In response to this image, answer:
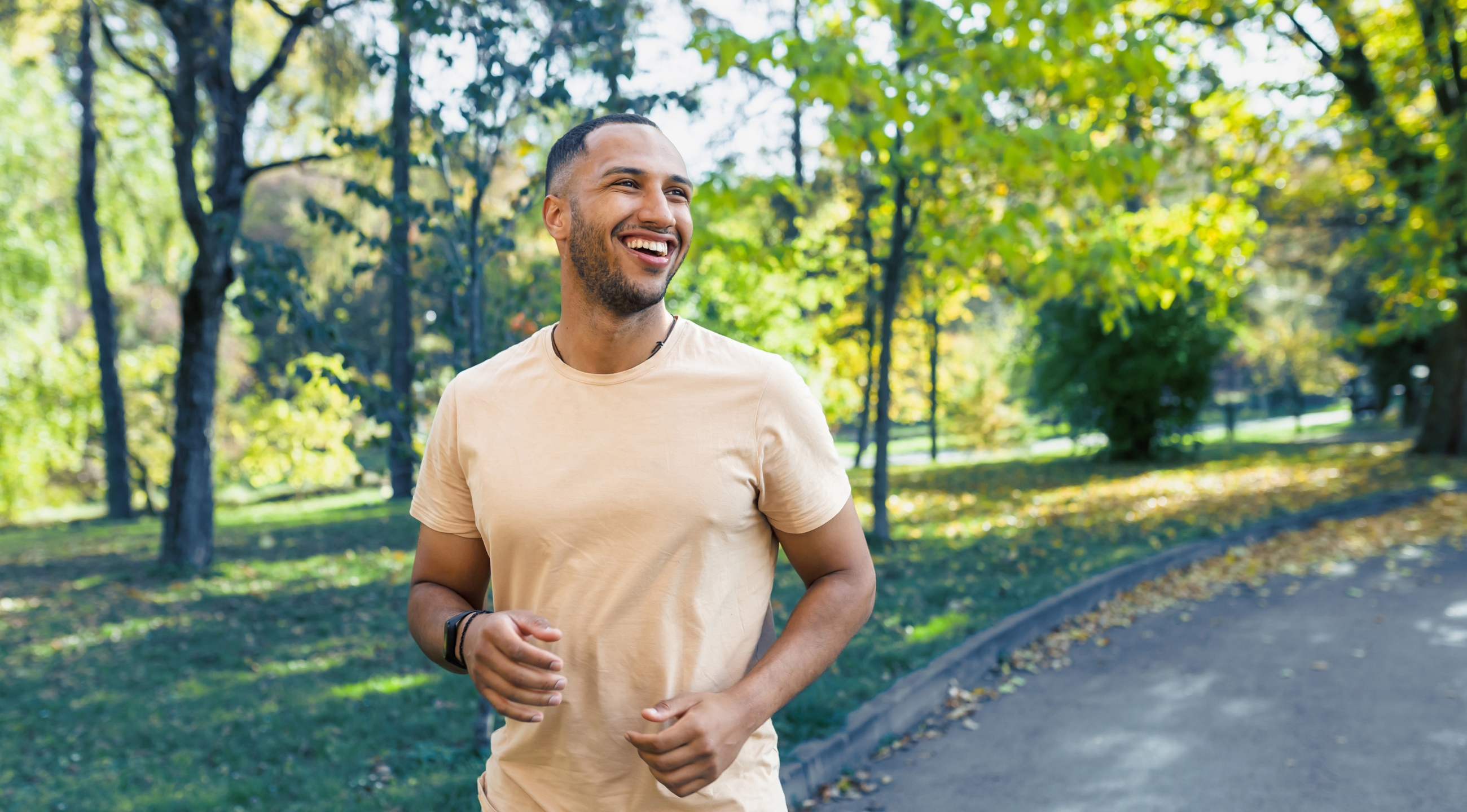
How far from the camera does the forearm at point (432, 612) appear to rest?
73.6 inches

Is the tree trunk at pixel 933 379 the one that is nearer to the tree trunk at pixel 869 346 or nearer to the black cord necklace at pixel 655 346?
the tree trunk at pixel 869 346

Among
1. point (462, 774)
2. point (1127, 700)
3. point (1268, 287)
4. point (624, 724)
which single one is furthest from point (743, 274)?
point (1268, 287)

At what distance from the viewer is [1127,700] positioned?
590 cm

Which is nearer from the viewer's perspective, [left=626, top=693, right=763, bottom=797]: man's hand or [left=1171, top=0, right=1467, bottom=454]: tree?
[left=626, top=693, right=763, bottom=797]: man's hand

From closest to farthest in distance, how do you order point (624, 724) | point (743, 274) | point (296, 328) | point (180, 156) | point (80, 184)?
1. point (624, 724)
2. point (296, 328)
3. point (180, 156)
4. point (743, 274)
5. point (80, 184)

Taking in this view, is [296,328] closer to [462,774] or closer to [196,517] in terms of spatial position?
[462,774]

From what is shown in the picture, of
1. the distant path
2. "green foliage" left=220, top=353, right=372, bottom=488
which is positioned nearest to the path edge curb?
the distant path

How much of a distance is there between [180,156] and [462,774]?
8.68m

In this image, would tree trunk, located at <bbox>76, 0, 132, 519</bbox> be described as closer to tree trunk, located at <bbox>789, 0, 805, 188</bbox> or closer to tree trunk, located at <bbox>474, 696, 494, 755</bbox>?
tree trunk, located at <bbox>789, 0, 805, 188</bbox>

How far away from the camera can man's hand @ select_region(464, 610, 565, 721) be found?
5.16 ft

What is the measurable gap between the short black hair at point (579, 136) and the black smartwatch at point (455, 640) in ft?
2.59

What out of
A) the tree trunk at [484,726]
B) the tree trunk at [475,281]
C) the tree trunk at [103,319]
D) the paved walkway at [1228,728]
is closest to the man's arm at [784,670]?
the paved walkway at [1228,728]

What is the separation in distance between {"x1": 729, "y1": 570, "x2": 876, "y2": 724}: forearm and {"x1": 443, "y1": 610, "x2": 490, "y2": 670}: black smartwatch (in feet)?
1.64

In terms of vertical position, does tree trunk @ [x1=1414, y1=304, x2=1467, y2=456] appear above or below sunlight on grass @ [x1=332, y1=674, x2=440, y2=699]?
above
